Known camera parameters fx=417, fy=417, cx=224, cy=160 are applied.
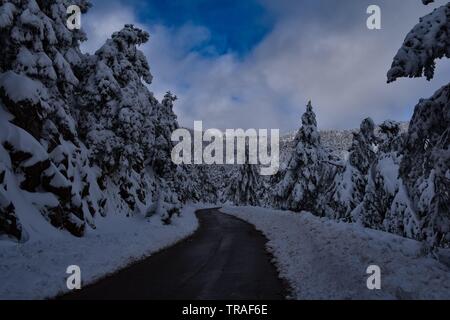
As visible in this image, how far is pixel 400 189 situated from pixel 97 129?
60.0 ft

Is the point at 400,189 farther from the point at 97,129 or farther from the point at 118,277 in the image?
the point at 97,129

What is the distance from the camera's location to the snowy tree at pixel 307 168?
129 ft

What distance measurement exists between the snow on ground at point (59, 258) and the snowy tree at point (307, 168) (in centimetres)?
2097

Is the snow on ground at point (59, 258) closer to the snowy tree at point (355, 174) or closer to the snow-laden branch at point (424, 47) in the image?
the snow-laden branch at point (424, 47)

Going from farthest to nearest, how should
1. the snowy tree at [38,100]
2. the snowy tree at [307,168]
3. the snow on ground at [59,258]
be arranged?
the snowy tree at [307,168] → the snowy tree at [38,100] → the snow on ground at [59,258]

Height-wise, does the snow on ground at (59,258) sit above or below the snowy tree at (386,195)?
below

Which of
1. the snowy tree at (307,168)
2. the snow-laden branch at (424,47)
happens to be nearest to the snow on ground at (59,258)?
the snow-laden branch at (424,47)

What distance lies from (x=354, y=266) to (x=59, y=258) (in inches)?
349

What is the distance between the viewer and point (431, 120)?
11.4 metres
